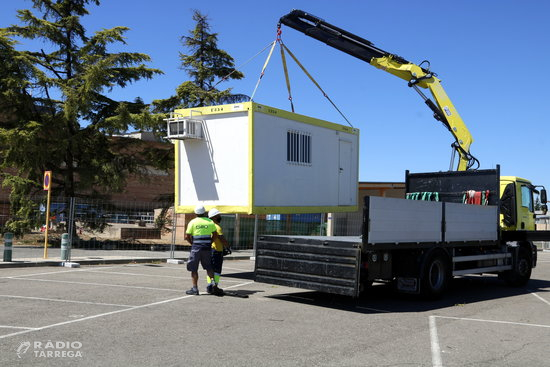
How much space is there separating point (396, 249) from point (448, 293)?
281 centimetres

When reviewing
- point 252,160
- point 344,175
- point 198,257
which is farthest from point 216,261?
point 344,175

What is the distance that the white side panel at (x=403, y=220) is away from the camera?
925 cm

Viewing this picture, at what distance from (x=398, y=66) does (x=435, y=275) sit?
25.6ft

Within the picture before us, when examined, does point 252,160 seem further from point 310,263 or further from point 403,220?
point 403,220

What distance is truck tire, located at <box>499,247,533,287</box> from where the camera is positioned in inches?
532

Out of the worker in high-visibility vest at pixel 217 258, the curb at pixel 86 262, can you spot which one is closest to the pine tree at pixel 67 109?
the curb at pixel 86 262

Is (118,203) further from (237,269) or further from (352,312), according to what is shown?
(352,312)

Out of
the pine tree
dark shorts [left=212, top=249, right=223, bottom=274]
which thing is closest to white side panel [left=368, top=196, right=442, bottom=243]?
dark shorts [left=212, top=249, right=223, bottom=274]

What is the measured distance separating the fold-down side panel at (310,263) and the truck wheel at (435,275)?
1.50 m

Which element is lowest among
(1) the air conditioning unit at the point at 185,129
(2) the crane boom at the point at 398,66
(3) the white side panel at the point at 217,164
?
(3) the white side panel at the point at 217,164

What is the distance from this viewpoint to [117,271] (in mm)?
14234

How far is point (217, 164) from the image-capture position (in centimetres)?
1286

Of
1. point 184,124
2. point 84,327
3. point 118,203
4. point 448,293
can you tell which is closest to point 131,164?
point 118,203

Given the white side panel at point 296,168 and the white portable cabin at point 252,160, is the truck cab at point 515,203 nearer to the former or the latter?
the white side panel at point 296,168
